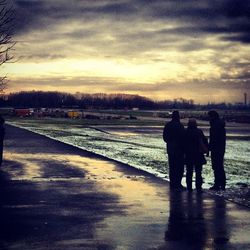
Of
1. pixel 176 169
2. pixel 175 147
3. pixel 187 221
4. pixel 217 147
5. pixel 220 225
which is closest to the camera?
pixel 220 225

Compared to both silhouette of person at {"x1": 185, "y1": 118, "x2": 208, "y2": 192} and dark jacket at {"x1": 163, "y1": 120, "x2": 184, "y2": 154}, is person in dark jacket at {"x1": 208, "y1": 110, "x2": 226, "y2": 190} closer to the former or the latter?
silhouette of person at {"x1": 185, "y1": 118, "x2": 208, "y2": 192}

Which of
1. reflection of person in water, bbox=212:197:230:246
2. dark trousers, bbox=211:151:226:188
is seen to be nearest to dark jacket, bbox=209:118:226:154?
dark trousers, bbox=211:151:226:188

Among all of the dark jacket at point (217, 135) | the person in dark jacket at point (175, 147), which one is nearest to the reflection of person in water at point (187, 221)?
the person in dark jacket at point (175, 147)

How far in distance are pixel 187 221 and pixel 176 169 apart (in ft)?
13.0

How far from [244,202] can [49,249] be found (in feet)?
16.4

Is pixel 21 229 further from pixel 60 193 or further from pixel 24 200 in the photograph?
pixel 60 193

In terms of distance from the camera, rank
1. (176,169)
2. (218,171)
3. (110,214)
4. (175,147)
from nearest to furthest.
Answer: (110,214), (218,171), (176,169), (175,147)

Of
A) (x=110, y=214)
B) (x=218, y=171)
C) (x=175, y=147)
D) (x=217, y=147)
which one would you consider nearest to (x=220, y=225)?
(x=110, y=214)

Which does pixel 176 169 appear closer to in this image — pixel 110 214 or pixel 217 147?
pixel 217 147

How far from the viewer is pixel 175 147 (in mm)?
12141

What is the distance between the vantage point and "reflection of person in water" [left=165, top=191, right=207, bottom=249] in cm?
693

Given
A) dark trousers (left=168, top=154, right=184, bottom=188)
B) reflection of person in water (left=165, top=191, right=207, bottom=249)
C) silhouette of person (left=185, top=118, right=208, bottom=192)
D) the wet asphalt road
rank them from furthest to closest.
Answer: dark trousers (left=168, top=154, right=184, bottom=188) < silhouette of person (left=185, top=118, right=208, bottom=192) < reflection of person in water (left=165, top=191, right=207, bottom=249) < the wet asphalt road

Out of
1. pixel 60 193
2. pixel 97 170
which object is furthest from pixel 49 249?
pixel 97 170

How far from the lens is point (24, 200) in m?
9.89
